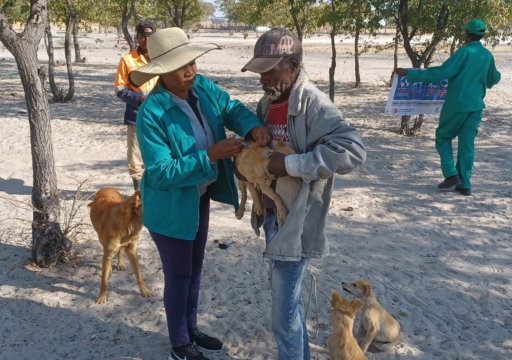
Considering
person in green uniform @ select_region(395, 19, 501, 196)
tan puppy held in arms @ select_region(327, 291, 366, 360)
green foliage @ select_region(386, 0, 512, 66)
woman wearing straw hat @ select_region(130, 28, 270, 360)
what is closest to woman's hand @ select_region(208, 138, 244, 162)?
woman wearing straw hat @ select_region(130, 28, 270, 360)

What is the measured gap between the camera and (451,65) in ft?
21.4

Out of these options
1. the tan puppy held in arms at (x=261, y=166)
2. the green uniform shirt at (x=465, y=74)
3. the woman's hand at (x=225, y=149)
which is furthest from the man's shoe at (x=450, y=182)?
the woman's hand at (x=225, y=149)

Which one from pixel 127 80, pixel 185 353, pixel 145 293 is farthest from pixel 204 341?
pixel 127 80

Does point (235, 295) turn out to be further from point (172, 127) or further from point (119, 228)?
point (172, 127)

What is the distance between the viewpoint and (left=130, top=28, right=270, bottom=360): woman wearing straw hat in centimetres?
266

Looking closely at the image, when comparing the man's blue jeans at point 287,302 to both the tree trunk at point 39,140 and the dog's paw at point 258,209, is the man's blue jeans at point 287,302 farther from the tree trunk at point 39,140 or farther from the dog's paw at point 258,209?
the tree trunk at point 39,140

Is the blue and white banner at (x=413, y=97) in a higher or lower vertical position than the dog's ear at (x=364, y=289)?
higher

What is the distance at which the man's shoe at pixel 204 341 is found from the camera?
3.55 metres

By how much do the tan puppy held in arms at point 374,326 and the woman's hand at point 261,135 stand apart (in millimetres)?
1573

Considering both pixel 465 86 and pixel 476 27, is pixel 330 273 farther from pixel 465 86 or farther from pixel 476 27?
pixel 476 27

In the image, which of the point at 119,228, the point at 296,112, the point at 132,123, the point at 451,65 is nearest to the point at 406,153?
the point at 451,65

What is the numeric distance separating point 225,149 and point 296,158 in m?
0.40

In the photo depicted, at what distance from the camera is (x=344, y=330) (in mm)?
3146

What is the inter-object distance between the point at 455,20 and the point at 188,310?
8547 millimetres
